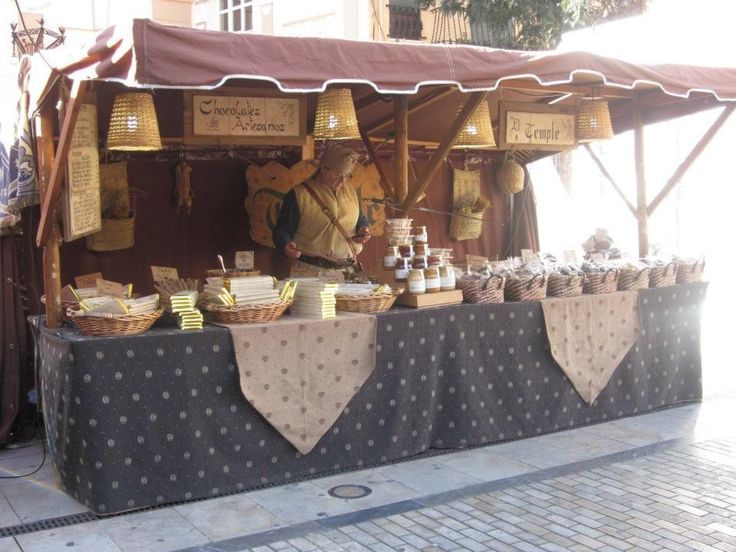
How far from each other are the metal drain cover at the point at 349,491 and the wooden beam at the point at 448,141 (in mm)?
2127

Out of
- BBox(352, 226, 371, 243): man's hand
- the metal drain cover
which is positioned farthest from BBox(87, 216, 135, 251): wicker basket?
the metal drain cover

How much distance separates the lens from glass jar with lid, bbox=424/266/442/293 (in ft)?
17.3

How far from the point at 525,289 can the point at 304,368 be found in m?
1.73

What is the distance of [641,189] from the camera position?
23.7 ft

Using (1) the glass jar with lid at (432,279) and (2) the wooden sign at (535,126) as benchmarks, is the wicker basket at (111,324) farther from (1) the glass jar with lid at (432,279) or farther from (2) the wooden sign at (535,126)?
(2) the wooden sign at (535,126)

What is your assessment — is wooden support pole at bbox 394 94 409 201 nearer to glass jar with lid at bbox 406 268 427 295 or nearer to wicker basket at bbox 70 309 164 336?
glass jar with lid at bbox 406 268 427 295

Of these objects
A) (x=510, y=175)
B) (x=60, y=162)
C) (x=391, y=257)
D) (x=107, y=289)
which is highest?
(x=510, y=175)

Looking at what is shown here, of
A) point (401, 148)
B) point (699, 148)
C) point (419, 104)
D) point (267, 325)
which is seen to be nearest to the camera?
point (267, 325)

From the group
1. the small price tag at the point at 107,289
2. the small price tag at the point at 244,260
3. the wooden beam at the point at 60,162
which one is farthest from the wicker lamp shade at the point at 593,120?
the wooden beam at the point at 60,162

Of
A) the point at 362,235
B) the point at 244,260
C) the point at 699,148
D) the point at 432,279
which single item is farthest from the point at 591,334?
the point at 244,260

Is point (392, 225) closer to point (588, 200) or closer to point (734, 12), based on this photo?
point (734, 12)

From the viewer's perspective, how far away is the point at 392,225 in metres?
5.54

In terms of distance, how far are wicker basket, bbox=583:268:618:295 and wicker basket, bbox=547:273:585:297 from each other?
15 cm

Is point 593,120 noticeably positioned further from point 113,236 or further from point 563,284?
point 113,236
